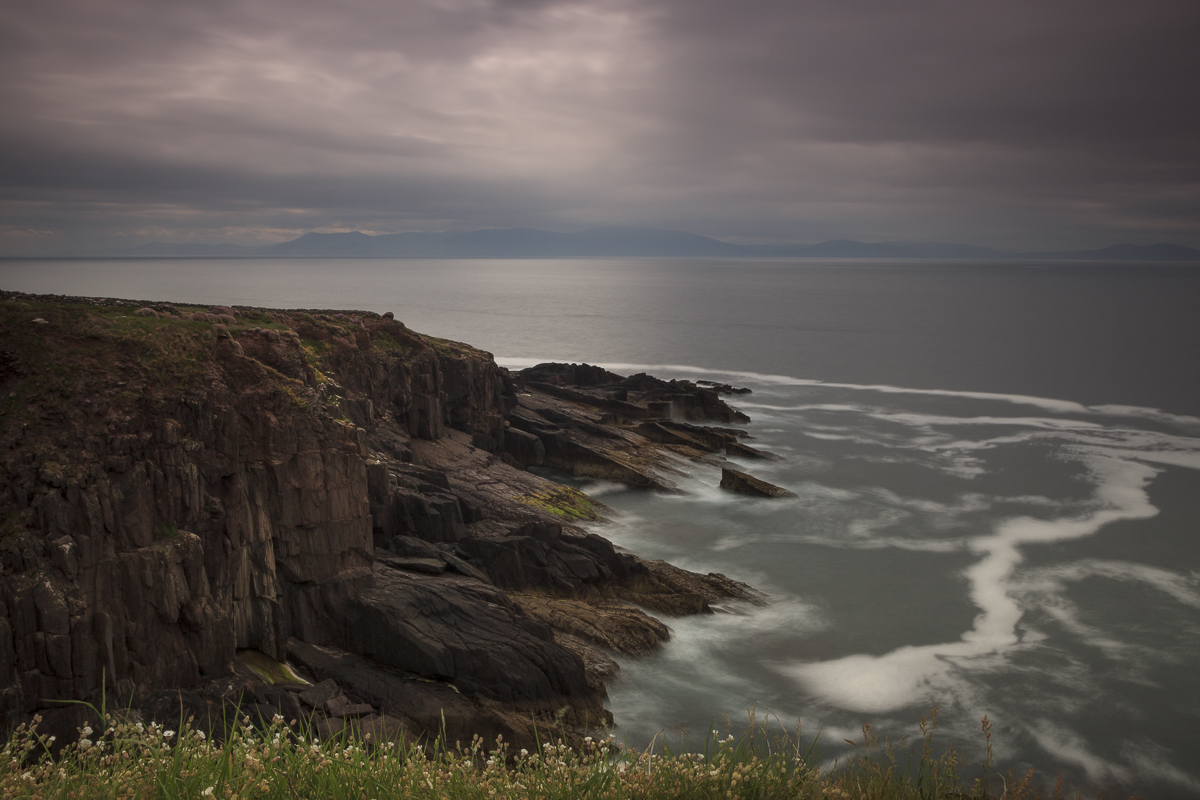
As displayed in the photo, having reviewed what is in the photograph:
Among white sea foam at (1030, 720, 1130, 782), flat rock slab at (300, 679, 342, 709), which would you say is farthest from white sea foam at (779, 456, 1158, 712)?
flat rock slab at (300, 679, 342, 709)

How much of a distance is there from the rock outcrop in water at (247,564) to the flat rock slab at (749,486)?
17845mm

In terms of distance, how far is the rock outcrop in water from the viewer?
17734 mm

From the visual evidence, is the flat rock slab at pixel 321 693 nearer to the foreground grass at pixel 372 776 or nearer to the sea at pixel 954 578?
the sea at pixel 954 578

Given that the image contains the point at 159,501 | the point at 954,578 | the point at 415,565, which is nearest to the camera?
the point at 159,501

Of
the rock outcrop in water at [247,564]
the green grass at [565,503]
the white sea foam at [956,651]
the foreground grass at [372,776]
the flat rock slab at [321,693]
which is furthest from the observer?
the green grass at [565,503]

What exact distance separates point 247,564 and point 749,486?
35300 millimetres

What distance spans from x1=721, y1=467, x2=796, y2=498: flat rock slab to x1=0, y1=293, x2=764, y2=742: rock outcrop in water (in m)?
17.8

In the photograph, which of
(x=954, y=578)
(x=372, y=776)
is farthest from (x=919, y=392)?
(x=372, y=776)

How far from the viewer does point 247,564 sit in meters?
21.6

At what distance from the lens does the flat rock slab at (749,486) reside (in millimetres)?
50531

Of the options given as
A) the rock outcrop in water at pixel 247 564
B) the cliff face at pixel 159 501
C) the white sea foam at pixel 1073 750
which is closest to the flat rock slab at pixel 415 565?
the rock outcrop in water at pixel 247 564

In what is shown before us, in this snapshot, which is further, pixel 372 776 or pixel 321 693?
pixel 321 693

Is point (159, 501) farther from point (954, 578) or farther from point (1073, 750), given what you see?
point (954, 578)

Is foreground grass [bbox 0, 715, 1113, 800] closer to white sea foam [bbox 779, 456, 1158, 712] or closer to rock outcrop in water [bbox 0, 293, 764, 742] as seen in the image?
rock outcrop in water [bbox 0, 293, 764, 742]
